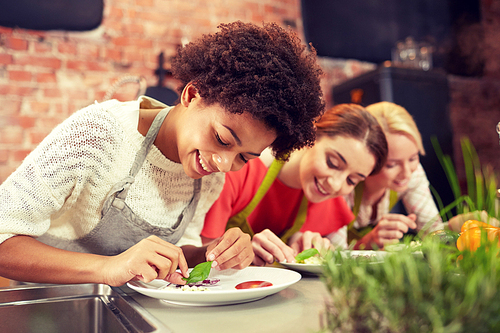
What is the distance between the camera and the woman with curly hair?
2.57ft

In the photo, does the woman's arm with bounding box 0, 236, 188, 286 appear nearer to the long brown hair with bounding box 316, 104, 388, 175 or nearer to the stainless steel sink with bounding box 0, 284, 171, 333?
the stainless steel sink with bounding box 0, 284, 171, 333

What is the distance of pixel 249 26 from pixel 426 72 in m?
2.41

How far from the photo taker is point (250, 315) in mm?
566

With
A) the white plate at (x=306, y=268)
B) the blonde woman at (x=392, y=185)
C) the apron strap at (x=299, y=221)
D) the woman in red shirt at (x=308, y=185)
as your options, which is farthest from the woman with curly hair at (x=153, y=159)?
the blonde woman at (x=392, y=185)

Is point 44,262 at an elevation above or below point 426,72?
below

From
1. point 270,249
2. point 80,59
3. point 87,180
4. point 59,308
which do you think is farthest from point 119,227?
point 80,59

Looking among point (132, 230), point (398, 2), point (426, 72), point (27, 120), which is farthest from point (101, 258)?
point (398, 2)

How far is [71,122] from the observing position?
895 mm

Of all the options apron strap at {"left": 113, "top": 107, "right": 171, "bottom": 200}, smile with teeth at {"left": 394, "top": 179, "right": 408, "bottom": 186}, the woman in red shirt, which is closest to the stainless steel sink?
apron strap at {"left": 113, "top": 107, "right": 171, "bottom": 200}

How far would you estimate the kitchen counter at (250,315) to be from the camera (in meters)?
0.50

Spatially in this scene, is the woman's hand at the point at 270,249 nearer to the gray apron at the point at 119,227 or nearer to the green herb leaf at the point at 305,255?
the green herb leaf at the point at 305,255

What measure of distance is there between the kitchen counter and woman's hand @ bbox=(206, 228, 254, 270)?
176 millimetres

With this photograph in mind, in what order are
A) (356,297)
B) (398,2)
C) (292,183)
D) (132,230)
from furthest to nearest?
(398,2)
(292,183)
(132,230)
(356,297)

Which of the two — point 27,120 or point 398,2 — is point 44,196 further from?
point 398,2
